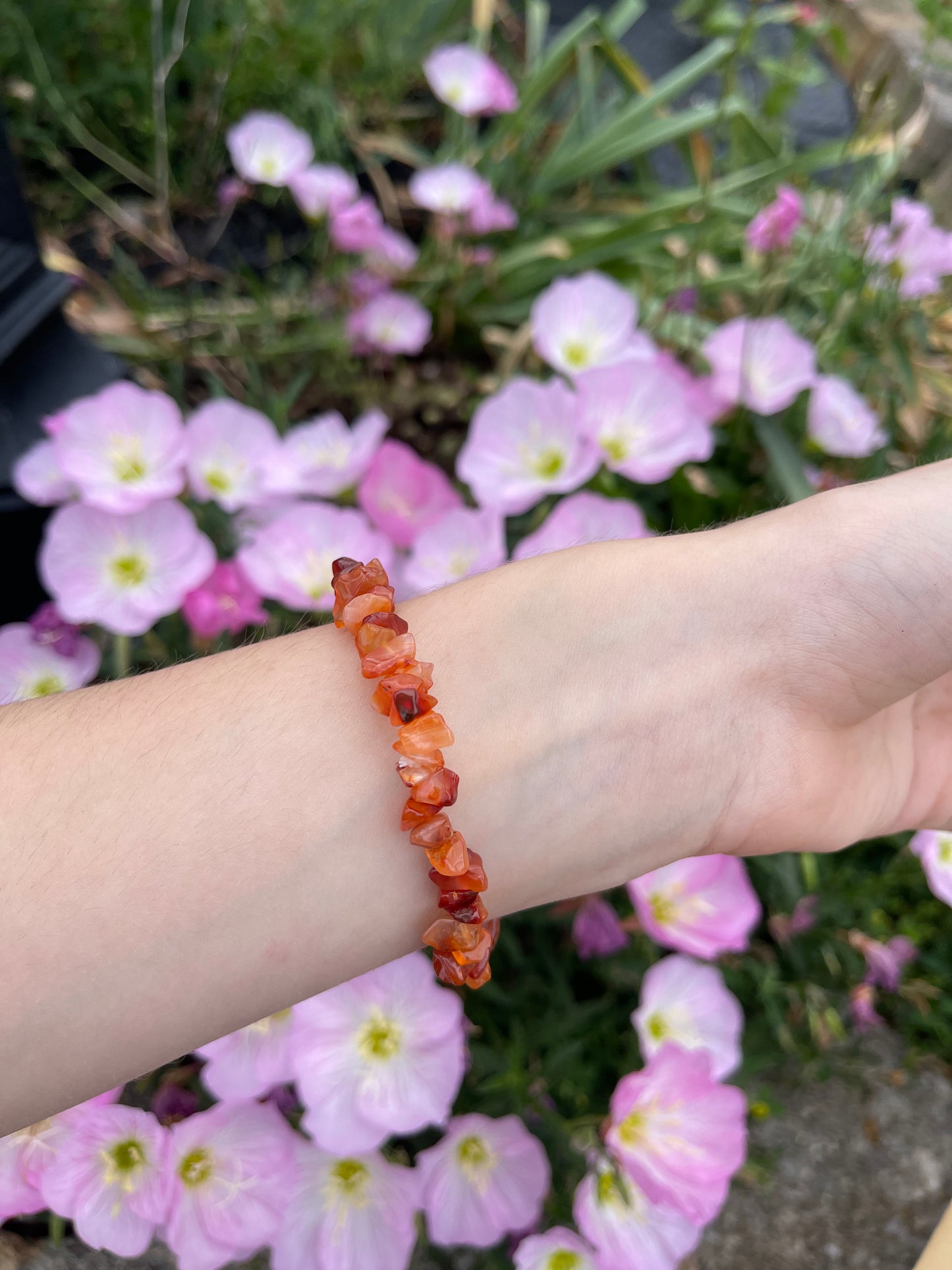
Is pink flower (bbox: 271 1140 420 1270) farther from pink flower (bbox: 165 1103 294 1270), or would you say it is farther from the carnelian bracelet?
the carnelian bracelet

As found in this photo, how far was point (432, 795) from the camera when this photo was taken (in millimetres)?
665

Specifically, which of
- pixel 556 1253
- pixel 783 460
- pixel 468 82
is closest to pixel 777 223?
pixel 783 460

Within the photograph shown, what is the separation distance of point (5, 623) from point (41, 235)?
786 mm

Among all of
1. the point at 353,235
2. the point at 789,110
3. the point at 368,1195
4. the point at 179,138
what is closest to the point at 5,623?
the point at 353,235

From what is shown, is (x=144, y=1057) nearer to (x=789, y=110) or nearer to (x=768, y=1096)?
(x=768, y=1096)

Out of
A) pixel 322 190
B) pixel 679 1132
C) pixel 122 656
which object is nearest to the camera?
pixel 679 1132

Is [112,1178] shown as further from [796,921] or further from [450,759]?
[796,921]

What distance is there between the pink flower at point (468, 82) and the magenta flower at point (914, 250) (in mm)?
714

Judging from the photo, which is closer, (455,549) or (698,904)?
(698,904)

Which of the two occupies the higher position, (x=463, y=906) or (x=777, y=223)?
(x=777, y=223)

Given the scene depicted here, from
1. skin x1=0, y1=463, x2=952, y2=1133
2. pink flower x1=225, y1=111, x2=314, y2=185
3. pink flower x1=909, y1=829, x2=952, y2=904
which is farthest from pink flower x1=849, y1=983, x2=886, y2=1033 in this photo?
pink flower x1=225, y1=111, x2=314, y2=185

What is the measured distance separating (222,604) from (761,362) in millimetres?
730

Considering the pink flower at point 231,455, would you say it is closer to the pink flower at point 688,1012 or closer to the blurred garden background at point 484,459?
the blurred garden background at point 484,459

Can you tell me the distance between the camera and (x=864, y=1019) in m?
1.05
